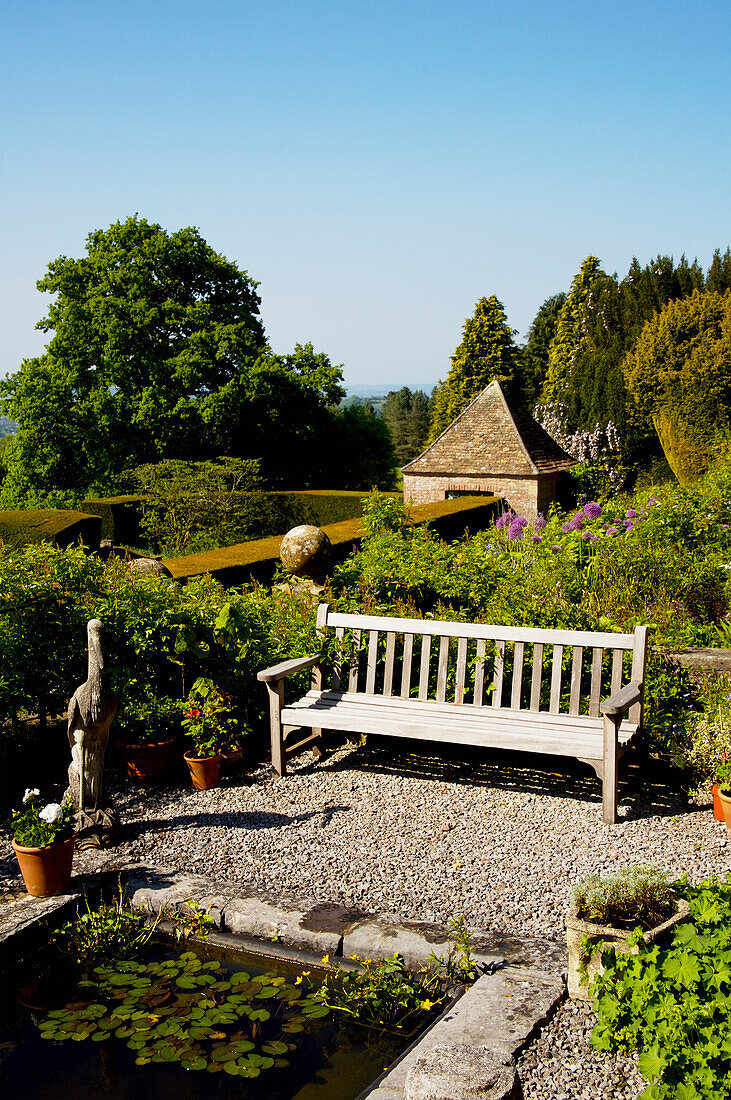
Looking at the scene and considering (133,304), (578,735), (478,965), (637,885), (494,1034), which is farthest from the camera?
(133,304)

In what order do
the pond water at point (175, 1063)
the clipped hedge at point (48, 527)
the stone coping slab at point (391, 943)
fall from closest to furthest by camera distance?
the stone coping slab at point (391, 943)
the pond water at point (175, 1063)
the clipped hedge at point (48, 527)

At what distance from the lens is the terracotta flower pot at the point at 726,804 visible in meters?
4.55

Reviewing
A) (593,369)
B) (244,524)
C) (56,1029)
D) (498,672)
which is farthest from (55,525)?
(593,369)

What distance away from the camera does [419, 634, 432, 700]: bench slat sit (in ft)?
18.5

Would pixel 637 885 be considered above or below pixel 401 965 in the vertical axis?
above

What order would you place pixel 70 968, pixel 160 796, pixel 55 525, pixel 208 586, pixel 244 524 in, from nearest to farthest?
1. pixel 70 968
2. pixel 160 796
3. pixel 208 586
4. pixel 55 525
5. pixel 244 524

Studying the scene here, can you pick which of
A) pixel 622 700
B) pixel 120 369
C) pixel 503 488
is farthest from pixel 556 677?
pixel 120 369

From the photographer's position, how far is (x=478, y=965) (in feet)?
10.9

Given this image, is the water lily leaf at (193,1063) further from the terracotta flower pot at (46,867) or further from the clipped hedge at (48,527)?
the clipped hedge at (48,527)

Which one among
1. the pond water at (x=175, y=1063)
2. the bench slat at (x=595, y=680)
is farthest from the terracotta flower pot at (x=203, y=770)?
the bench slat at (x=595, y=680)

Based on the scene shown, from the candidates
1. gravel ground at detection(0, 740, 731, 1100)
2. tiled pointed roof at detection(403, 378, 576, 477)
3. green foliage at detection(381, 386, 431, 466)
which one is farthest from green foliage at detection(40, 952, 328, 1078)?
green foliage at detection(381, 386, 431, 466)

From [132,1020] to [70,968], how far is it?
543 mm

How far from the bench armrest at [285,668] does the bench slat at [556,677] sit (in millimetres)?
1580

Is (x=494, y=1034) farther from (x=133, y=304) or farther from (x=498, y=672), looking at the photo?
(x=133, y=304)
